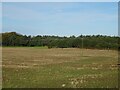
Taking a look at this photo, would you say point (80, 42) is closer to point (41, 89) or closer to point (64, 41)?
point (64, 41)

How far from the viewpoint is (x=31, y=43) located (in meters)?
174

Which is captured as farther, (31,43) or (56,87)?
(31,43)

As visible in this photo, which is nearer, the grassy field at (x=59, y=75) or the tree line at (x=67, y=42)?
the grassy field at (x=59, y=75)

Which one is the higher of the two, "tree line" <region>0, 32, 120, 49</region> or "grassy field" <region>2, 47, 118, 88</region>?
"tree line" <region>0, 32, 120, 49</region>

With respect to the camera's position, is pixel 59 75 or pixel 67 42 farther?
pixel 67 42

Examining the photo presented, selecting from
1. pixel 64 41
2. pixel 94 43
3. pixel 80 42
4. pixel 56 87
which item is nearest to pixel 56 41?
pixel 64 41

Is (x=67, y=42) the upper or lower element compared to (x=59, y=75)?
upper

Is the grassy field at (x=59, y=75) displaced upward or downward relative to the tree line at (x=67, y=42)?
downward

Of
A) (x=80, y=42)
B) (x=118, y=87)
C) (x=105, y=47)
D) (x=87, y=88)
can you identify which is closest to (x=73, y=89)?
(x=87, y=88)

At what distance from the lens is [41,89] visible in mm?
14703

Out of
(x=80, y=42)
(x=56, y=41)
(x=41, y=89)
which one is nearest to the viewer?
(x=41, y=89)

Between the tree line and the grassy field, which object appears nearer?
the grassy field

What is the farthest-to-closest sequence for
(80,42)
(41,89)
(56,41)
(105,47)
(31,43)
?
1. (31,43)
2. (56,41)
3. (80,42)
4. (105,47)
5. (41,89)

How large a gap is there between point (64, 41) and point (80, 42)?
11382 mm
